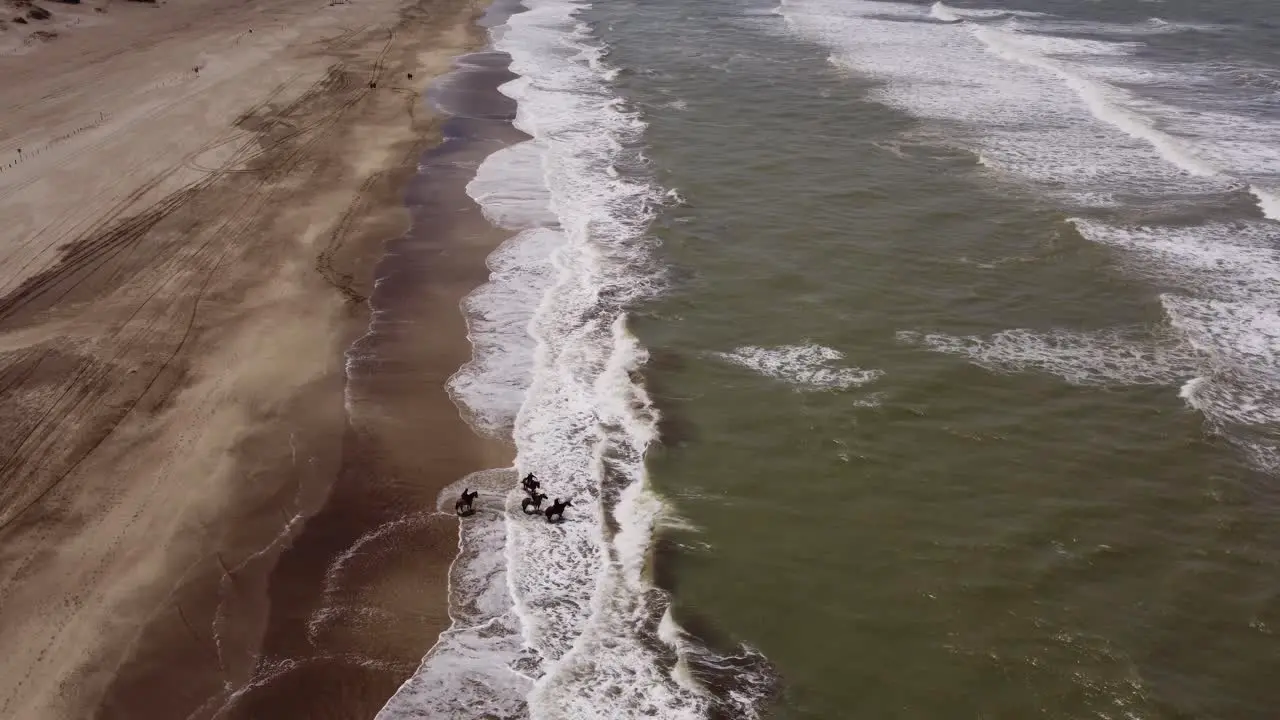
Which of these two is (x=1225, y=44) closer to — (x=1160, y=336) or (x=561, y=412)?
(x=1160, y=336)

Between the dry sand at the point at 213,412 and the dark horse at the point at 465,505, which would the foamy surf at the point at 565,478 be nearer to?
the dark horse at the point at 465,505

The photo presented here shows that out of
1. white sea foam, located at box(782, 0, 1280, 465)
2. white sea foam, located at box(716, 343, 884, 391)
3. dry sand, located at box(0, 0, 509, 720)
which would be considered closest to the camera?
dry sand, located at box(0, 0, 509, 720)

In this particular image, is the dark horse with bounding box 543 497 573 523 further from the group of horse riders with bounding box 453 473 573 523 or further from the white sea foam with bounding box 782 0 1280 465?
the white sea foam with bounding box 782 0 1280 465

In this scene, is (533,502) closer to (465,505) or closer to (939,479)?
(465,505)

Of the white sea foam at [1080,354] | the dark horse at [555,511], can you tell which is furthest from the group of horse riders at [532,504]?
the white sea foam at [1080,354]

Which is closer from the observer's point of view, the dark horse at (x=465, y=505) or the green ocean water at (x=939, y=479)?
the green ocean water at (x=939, y=479)

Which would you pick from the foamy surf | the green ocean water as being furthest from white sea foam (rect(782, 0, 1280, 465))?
the foamy surf
